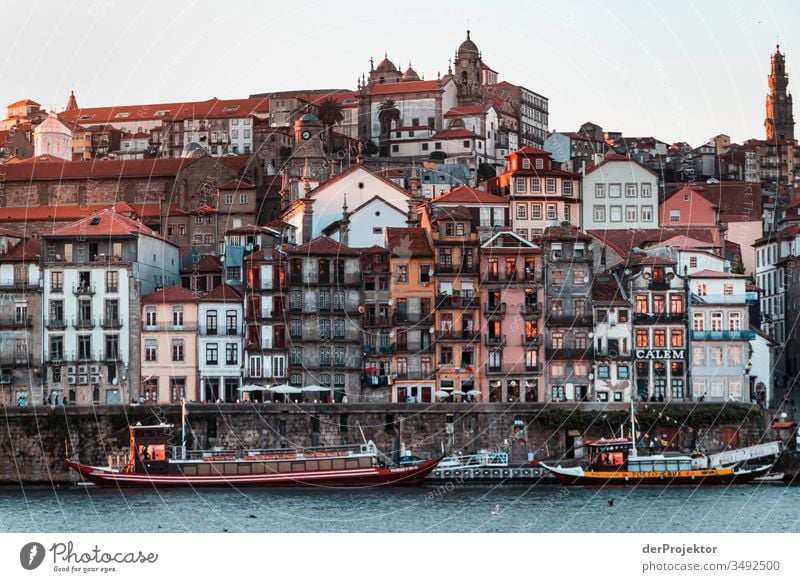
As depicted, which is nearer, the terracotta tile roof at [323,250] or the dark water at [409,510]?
the dark water at [409,510]

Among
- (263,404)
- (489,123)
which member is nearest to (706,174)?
(489,123)

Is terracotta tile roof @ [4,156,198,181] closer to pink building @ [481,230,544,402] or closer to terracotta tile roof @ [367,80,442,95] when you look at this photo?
terracotta tile roof @ [367,80,442,95]

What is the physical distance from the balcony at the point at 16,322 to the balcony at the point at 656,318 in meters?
30.7

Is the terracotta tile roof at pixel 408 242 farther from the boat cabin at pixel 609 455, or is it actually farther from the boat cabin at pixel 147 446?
the boat cabin at pixel 147 446

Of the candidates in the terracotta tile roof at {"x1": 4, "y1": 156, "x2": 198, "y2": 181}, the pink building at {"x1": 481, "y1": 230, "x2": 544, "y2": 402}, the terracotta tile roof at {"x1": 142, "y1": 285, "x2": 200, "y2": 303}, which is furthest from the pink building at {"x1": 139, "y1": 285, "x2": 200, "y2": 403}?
the terracotta tile roof at {"x1": 4, "y1": 156, "x2": 198, "y2": 181}

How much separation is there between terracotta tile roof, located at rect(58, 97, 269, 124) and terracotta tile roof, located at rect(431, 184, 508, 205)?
184ft

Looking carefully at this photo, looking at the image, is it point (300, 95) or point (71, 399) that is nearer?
point (71, 399)

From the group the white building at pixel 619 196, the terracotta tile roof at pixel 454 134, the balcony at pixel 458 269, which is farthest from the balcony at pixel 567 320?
the terracotta tile roof at pixel 454 134

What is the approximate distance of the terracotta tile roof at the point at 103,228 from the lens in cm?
9456

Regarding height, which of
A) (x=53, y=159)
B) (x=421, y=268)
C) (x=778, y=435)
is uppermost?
(x=53, y=159)

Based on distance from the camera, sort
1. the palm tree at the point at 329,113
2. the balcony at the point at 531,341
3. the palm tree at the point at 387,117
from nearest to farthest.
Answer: the balcony at the point at 531,341, the palm tree at the point at 387,117, the palm tree at the point at 329,113

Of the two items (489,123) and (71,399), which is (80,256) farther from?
(489,123)

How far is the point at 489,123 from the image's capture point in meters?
151

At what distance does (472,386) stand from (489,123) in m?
62.0
